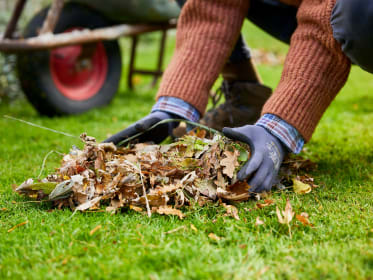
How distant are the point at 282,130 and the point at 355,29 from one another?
0.38 meters

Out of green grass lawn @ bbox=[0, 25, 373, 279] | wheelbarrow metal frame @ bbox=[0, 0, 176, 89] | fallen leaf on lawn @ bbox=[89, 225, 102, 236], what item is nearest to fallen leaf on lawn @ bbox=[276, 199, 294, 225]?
green grass lawn @ bbox=[0, 25, 373, 279]

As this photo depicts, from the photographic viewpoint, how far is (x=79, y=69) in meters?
2.94

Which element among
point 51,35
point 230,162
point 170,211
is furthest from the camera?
point 51,35

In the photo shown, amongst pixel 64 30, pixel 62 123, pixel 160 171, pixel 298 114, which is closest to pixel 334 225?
pixel 298 114

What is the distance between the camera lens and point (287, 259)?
0.88m

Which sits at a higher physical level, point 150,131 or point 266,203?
point 150,131

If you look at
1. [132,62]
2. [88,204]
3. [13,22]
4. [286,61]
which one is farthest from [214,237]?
[132,62]

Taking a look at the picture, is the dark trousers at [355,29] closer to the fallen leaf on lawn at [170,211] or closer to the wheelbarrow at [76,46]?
the fallen leaf on lawn at [170,211]

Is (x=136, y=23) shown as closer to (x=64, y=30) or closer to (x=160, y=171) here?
(x=64, y=30)

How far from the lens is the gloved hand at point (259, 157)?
3.83 feet

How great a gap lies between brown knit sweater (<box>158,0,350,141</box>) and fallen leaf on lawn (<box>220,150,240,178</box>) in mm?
206

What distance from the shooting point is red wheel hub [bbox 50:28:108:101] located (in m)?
2.84

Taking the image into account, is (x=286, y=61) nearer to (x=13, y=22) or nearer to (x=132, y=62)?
(x=13, y=22)

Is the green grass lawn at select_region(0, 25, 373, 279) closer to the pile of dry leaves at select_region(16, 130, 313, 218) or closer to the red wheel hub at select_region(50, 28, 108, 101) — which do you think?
the pile of dry leaves at select_region(16, 130, 313, 218)
